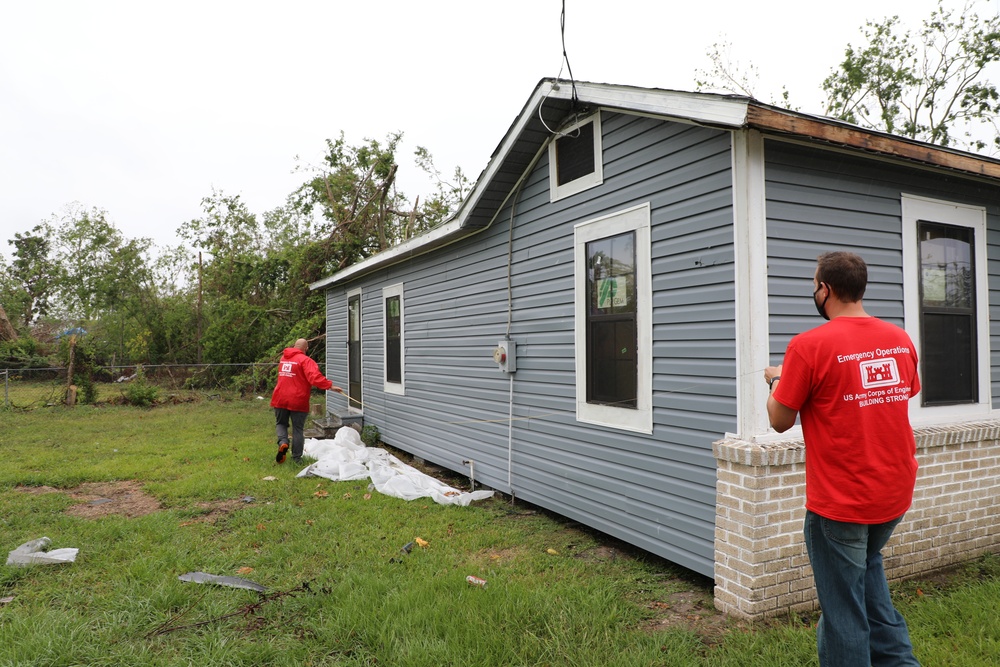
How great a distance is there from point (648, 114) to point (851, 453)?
302 cm

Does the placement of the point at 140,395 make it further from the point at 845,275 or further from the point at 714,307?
the point at 845,275

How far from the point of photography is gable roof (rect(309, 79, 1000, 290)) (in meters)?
3.49

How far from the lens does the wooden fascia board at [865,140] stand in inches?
135

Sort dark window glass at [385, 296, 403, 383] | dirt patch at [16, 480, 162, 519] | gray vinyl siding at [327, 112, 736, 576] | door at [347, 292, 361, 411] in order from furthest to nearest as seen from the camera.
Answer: door at [347, 292, 361, 411] → dark window glass at [385, 296, 403, 383] → dirt patch at [16, 480, 162, 519] → gray vinyl siding at [327, 112, 736, 576]

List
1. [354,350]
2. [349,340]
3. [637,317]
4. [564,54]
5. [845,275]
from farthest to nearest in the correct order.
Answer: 1. [349,340]
2. [354,350]
3. [564,54]
4. [637,317]
5. [845,275]

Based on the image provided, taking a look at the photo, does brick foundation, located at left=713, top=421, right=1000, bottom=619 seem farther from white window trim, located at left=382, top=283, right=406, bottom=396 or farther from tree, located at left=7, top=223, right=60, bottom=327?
tree, located at left=7, top=223, right=60, bottom=327

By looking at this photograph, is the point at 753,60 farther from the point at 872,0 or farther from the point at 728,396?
the point at 728,396

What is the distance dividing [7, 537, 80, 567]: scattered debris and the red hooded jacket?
3.69 m

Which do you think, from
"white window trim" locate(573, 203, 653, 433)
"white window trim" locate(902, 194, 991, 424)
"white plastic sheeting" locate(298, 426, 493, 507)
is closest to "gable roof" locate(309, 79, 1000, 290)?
"white window trim" locate(902, 194, 991, 424)

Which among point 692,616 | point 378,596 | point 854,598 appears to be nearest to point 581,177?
point 692,616

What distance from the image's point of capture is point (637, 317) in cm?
461

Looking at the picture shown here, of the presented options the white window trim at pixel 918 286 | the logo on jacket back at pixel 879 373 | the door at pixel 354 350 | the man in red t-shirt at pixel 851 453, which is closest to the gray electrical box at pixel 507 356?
the white window trim at pixel 918 286

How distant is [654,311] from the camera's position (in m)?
4.43

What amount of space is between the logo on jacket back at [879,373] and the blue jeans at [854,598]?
1.77 feet
